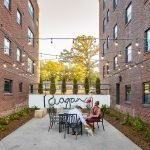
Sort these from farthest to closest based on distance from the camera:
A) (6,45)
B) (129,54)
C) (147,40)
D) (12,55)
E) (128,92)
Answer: (12,55) → (128,92) → (129,54) → (6,45) → (147,40)

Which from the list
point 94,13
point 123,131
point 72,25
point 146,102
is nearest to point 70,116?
point 123,131

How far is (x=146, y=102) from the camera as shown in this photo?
14523 mm

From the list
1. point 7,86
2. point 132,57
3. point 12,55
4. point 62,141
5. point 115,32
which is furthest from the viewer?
point 115,32

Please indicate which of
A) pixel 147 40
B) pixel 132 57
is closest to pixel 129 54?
pixel 132 57

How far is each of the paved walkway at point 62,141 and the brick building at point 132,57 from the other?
431cm

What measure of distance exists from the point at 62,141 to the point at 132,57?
30.8ft

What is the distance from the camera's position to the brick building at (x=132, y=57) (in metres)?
14.2

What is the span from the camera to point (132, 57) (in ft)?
55.8

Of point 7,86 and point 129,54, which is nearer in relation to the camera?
point 7,86

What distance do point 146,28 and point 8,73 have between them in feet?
31.3

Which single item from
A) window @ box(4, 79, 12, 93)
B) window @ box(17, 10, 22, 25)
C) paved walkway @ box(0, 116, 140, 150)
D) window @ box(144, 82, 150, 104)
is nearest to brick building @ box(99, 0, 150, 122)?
window @ box(144, 82, 150, 104)

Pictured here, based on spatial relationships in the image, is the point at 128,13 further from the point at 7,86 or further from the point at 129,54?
the point at 7,86

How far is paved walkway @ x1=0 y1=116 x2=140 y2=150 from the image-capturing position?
8539 millimetres

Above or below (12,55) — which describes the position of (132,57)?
below
